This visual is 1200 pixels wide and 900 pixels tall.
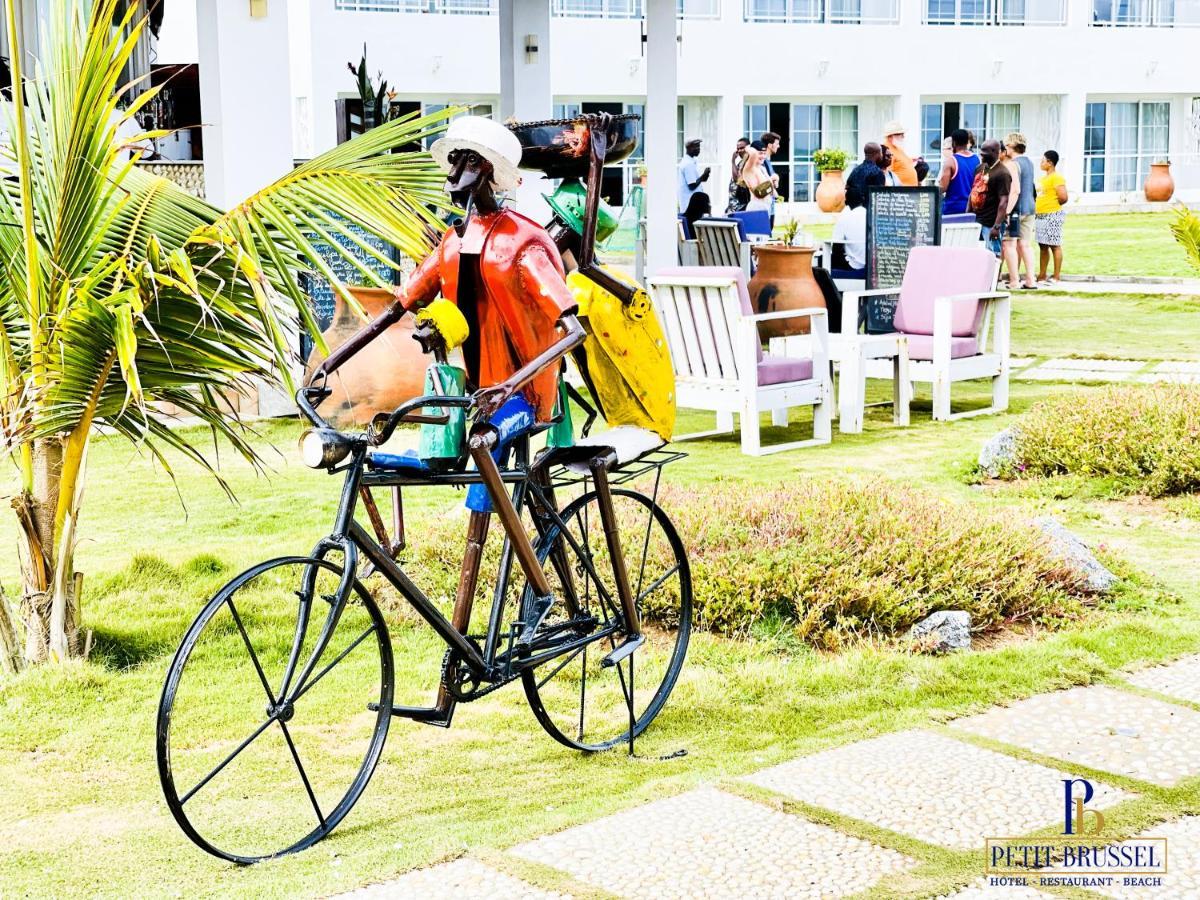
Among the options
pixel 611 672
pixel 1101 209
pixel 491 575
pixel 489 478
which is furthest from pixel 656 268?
pixel 1101 209

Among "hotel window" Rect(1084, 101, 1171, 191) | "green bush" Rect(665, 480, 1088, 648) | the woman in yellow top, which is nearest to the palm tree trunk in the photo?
"green bush" Rect(665, 480, 1088, 648)

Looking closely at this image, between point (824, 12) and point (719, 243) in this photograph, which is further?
point (824, 12)

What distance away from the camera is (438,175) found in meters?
5.24

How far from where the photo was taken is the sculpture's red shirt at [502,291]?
4142 mm

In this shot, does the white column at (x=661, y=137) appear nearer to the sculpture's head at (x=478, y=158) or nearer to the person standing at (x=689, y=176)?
the person standing at (x=689, y=176)

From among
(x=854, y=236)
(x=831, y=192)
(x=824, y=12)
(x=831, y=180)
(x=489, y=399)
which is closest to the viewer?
(x=489, y=399)

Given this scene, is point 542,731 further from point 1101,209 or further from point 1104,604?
point 1101,209

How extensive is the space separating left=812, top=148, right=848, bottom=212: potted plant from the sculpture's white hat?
26241 millimetres

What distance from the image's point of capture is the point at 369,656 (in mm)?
5520

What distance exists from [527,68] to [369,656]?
26.8 ft

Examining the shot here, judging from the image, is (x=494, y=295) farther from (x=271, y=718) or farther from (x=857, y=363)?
(x=857, y=363)

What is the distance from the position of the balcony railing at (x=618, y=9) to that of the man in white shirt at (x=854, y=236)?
18.1 meters

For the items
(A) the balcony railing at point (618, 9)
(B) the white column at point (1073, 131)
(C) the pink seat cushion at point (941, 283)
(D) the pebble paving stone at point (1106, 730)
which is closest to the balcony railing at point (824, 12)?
(A) the balcony railing at point (618, 9)

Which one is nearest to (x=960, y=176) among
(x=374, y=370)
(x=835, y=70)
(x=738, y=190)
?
(x=738, y=190)
